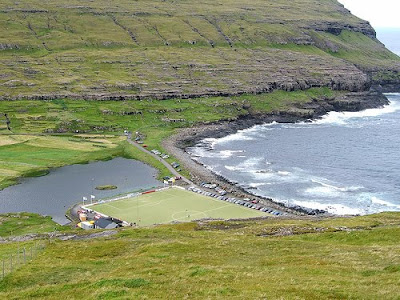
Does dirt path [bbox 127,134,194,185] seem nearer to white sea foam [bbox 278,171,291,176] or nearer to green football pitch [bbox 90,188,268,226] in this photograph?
green football pitch [bbox 90,188,268,226]

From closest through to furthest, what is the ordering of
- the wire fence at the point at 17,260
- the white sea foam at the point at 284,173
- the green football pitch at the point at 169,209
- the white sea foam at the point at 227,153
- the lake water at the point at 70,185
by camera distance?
the wire fence at the point at 17,260 → the green football pitch at the point at 169,209 → the lake water at the point at 70,185 → the white sea foam at the point at 284,173 → the white sea foam at the point at 227,153

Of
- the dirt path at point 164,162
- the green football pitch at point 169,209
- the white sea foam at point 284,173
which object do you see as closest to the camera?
the green football pitch at point 169,209

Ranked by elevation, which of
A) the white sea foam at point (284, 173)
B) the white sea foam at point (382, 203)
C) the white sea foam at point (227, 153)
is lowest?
the white sea foam at point (382, 203)

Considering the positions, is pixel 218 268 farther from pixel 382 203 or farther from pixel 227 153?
pixel 227 153

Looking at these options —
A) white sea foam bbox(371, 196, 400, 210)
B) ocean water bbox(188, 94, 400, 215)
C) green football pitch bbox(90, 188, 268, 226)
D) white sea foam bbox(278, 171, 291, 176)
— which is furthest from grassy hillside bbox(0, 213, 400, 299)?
white sea foam bbox(278, 171, 291, 176)

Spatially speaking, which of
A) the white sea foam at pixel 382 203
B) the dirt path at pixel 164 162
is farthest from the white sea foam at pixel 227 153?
the white sea foam at pixel 382 203

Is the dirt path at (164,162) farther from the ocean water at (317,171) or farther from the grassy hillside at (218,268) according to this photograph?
the grassy hillside at (218,268)
